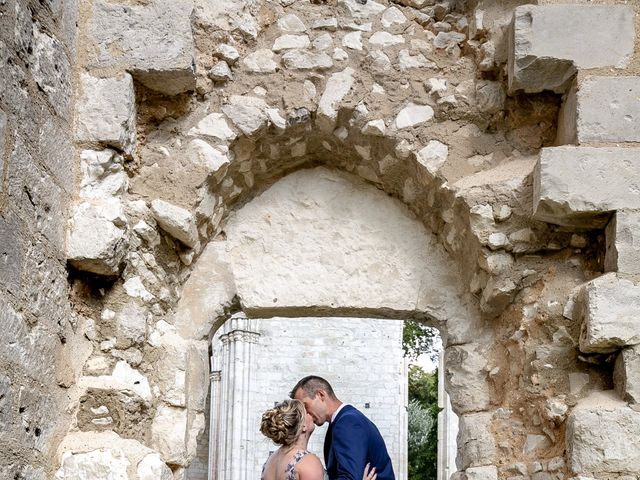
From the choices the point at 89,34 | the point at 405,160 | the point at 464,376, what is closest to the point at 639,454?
the point at 464,376

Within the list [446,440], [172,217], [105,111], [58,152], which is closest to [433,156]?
[172,217]

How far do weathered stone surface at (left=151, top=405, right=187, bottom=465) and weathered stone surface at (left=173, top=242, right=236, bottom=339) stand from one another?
394 millimetres

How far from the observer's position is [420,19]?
4398mm

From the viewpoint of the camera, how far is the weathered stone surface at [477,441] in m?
4.13

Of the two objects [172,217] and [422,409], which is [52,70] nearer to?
[172,217]

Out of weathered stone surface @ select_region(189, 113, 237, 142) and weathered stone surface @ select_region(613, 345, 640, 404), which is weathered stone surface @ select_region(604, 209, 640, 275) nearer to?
weathered stone surface @ select_region(613, 345, 640, 404)

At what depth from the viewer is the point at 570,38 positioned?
156 inches

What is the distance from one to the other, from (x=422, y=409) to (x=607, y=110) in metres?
16.7

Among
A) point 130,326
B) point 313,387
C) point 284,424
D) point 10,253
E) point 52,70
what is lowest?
point 284,424

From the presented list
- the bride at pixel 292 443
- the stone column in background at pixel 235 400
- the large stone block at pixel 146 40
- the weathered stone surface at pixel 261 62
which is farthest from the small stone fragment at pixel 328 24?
the stone column in background at pixel 235 400

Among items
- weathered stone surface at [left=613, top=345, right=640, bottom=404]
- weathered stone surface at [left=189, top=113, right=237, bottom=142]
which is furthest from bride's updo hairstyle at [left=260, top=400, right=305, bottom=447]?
weathered stone surface at [left=613, top=345, right=640, bottom=404]

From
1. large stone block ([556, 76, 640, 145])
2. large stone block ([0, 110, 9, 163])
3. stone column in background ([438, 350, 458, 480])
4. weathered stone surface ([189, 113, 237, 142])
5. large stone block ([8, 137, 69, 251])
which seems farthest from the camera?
stone column in background ([438, 350, 458, 480])

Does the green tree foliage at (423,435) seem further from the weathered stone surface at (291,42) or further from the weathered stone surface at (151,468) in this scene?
the weathered stone surface at (151,468)

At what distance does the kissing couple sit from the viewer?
4.27 m
